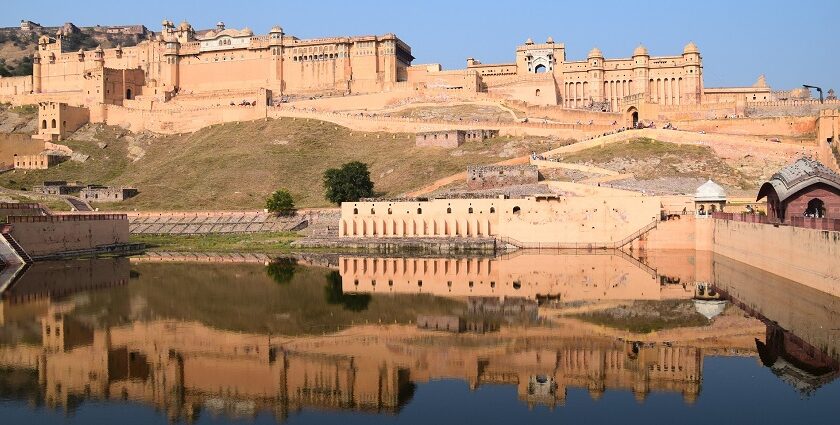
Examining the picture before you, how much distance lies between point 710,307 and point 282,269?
1714cm

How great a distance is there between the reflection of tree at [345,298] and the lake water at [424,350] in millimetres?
109

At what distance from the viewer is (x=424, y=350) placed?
699 inches

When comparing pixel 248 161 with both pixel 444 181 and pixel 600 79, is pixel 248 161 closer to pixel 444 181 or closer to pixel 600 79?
pixel 444 181

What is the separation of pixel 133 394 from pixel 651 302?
1437 cm

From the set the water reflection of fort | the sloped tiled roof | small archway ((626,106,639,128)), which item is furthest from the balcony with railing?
small archway ((626,106,639,128))

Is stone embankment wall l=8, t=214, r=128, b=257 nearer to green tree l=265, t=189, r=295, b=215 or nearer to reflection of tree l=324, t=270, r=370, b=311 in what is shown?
green tree l=265, t=189, r=295, b=215

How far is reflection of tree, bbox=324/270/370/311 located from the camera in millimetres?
23422

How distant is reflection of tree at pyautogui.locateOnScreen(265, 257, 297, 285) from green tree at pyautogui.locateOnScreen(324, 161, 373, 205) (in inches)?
395

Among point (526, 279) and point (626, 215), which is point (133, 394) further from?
point (626, 215)

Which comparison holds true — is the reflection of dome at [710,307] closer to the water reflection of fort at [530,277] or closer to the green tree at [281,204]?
the water reflection of fort at [530,277]

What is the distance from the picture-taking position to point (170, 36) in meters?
82.1

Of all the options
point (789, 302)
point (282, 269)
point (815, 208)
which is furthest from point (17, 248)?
point (815, 208)

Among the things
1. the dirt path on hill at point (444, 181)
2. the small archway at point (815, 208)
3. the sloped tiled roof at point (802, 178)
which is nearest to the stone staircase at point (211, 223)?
the dirt path on hill at point (444, 181)

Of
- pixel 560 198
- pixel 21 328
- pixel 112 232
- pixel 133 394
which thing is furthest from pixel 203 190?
pixel 133 394
